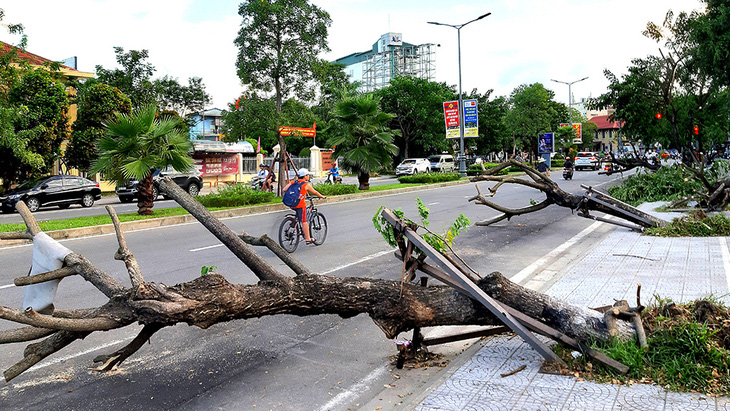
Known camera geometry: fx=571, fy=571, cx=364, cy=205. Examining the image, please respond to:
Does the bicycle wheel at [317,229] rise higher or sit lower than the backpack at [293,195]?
lower

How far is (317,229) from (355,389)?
277 inches

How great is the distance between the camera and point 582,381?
4.13 m

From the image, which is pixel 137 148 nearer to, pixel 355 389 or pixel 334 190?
pixel 334 190

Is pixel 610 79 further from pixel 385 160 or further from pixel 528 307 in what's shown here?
pixel 528 307

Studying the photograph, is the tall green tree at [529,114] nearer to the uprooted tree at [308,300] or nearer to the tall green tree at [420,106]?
the tall green tree at [420,106]

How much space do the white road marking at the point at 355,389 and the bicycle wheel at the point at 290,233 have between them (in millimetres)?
5952

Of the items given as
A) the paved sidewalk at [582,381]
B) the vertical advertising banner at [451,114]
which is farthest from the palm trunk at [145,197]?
the vertical advertising banner at [451,114]

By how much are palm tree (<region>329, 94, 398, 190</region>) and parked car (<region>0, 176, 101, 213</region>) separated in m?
10.5

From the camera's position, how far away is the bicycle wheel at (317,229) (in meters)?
11.3

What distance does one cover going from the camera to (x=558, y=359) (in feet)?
14.4

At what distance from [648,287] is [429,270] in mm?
3788

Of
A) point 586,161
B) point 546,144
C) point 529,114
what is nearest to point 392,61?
point 529,114

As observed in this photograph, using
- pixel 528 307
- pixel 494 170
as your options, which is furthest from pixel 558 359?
pixel 494 170

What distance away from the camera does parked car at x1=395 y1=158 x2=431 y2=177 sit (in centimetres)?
4566
